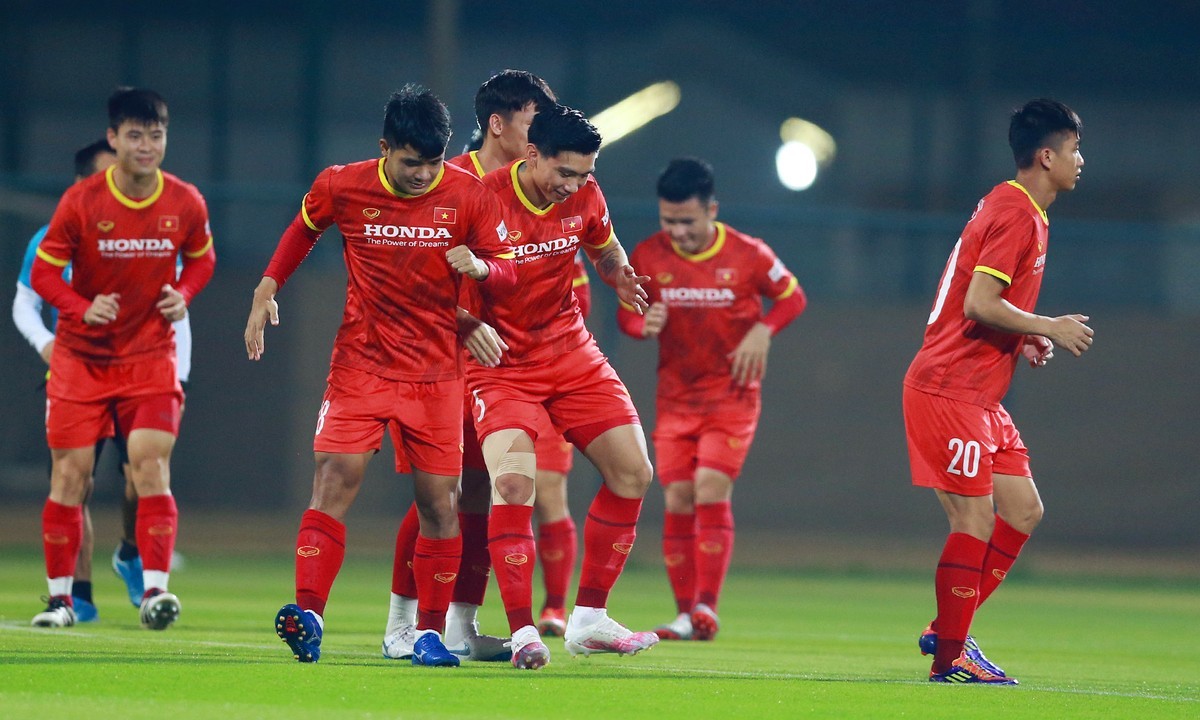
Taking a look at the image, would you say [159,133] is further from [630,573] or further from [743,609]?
[630,573]

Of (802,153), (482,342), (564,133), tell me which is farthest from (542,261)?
(802,153)

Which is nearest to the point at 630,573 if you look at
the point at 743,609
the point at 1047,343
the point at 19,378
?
the point at 743,609

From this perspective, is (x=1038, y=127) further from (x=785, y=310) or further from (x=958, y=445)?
(x=785, y=310)

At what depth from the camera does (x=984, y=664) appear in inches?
251

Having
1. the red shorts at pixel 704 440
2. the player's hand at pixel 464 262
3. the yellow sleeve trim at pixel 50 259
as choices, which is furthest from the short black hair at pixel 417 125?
the red shorts at pixel 704 440

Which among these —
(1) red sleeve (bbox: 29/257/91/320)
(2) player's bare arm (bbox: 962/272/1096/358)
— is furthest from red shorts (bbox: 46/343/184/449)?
(2) player's bare arm (bbox: 962/272/1096/358)

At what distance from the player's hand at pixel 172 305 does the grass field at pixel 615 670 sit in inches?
56.7

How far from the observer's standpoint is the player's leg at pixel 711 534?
8805mm

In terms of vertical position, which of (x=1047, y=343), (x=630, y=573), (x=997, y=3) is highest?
(x=997, y=3)

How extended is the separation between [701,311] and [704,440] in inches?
28.7

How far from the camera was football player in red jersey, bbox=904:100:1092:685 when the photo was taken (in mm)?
6262

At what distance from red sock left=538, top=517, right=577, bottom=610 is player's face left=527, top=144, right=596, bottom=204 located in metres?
2.33

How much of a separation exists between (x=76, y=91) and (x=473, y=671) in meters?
18.4

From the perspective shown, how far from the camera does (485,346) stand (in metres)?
6.15
